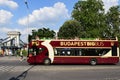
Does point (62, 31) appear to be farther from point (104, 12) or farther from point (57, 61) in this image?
point (57, 61)

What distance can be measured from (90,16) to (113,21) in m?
8.11

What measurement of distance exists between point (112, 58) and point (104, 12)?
168 ft

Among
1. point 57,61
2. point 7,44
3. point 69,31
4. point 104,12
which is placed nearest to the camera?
point 57,61

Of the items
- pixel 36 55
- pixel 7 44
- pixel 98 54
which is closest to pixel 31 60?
pixel 36 55

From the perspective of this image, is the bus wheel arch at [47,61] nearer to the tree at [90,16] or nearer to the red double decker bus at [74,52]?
the red double decker bus at [74,52]

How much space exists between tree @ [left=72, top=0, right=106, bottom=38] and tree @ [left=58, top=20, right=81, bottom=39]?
2.74 meters

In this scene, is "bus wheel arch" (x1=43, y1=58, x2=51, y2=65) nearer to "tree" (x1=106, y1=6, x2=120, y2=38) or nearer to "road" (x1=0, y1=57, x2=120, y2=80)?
"road" (x1=0, y1=57, x2=120, y2=80)

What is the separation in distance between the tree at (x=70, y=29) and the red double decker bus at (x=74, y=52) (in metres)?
41.2

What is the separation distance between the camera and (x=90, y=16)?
85.2 m

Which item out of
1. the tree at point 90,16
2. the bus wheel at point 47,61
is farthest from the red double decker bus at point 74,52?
the tree at point 90,16

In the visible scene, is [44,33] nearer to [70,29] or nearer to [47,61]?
[70,29]

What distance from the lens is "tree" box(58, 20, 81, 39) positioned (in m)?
81.3

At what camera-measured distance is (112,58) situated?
129ft

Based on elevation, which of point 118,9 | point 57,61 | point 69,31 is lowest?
point 57,61
